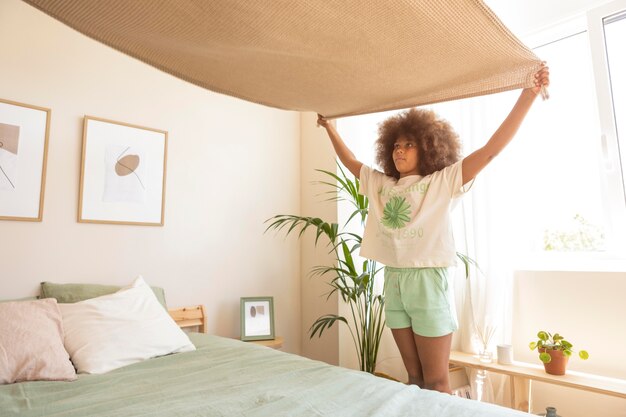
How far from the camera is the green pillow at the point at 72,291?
2.09 m

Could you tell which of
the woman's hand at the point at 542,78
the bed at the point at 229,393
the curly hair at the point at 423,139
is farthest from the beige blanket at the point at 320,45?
the bed at the point at 229,393

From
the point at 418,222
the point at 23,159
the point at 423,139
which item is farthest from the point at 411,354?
the point at 23,159

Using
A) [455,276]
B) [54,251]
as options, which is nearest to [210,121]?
[54,251]

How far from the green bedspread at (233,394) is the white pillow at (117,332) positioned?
0.08m

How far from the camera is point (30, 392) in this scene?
53.7 inches

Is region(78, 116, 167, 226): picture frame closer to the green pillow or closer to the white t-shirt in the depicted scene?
the green pillow

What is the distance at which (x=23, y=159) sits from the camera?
7.34 feet

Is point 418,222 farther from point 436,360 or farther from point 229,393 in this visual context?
point 229,393

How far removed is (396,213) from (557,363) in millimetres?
1096

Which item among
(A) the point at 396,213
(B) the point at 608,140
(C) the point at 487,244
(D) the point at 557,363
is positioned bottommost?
(D) the point at 557,363

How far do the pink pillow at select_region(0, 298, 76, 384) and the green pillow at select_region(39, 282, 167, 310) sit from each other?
343 mm

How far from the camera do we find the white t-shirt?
1.67 m

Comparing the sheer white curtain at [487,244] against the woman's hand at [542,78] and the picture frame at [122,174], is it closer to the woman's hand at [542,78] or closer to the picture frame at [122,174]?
the woman's hand at [542,78]

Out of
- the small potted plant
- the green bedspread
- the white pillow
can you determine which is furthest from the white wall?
the small potted plant
